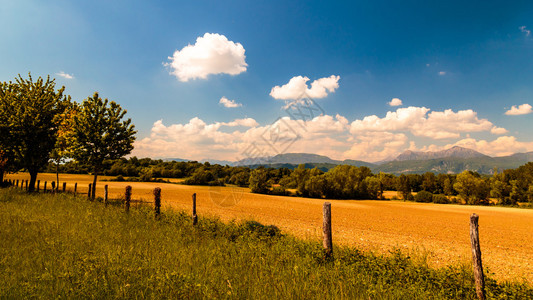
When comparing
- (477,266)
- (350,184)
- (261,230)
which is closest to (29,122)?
(261,230)

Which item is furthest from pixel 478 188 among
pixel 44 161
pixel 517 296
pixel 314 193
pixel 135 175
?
pixel 135 175

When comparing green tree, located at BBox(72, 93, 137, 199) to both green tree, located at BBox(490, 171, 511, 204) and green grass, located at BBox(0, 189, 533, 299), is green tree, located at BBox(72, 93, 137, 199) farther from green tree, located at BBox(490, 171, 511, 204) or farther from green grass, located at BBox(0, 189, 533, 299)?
green tree, located at BBox(490, 171, 511, 204)

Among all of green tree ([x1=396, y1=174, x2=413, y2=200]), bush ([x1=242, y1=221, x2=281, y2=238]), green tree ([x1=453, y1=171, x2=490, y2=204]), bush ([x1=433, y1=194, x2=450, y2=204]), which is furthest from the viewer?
green tree ([x1=396, y1=174, x2=413, y2=200])

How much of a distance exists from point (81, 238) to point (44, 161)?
24.0m

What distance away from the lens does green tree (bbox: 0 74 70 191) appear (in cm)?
2123

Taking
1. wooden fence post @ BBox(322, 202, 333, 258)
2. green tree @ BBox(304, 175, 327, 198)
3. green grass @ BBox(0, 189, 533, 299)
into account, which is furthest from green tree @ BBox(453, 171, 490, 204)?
wooden fence post @ BBox(322, 202, 333, 258)

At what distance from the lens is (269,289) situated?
15.3ft

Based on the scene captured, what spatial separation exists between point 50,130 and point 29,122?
2146mm

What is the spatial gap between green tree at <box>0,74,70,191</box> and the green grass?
18292mm

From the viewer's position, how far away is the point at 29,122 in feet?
71.6

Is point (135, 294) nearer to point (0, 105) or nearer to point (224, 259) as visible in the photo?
point (224, 259)

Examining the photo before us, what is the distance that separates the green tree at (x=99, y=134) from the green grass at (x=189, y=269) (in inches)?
598

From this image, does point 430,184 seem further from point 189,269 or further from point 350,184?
point 189,269

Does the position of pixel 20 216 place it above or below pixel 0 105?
below
